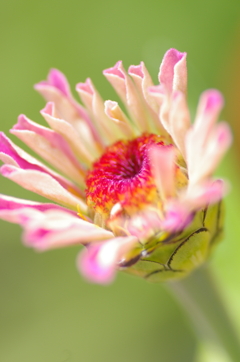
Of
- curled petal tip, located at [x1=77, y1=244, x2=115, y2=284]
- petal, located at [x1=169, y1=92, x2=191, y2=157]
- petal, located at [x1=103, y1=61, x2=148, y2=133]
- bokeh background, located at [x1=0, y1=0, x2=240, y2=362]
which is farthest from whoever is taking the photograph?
bokeh background, located at [x1=0, y1=0, x2=240, y2=362]

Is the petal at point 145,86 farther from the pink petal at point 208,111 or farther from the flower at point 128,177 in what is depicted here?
the pink petal at point 208,111

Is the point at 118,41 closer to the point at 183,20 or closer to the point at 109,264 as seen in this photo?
the point at 183,20

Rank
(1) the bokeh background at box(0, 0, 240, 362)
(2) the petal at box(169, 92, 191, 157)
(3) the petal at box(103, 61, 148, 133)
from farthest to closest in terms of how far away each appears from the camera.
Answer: (1) the bokeh background at box(0, 0, 240, 362) → (3) the petal at box(103, 61, 148, 133) → (2) the petal at box(169, 92, 191, 157)

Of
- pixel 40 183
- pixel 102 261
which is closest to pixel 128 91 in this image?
pixel 40 183

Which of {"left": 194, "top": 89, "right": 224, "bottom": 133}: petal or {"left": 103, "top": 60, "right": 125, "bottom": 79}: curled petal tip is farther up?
{"left": 103, "top": 60, "right": 125, "bottom": 79}: curled petal tip

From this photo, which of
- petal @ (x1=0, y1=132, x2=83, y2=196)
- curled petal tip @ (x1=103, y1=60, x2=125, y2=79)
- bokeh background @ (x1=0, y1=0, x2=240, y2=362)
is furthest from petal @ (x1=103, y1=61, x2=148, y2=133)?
bokeh background @ (x1=0, y1=0, x2=240, y2=362)

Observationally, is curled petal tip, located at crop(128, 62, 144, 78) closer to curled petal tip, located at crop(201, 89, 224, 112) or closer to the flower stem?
curled petal tip, located at crop(201, 89, 224, 112)

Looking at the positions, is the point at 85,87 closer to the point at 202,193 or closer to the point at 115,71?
the point at 115,71

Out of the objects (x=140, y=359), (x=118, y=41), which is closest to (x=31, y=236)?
(x=140, y=359)
